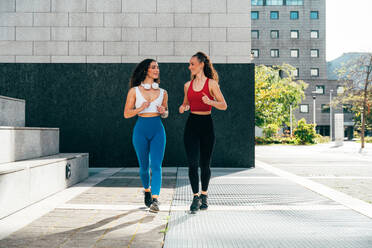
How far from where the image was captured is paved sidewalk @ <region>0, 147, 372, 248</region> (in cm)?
319

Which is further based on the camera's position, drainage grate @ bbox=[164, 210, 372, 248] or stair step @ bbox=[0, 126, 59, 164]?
stair step @ bbox=[0, 126, 59, 164]

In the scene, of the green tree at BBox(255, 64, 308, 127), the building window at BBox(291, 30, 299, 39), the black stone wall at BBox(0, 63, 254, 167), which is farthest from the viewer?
the building window at BBox(291, 30, 299, 39)

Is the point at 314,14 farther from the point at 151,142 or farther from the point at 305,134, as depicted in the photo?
the point at 151,142

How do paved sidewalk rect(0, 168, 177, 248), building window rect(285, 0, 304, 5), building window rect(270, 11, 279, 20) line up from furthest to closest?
building window rect(270, 11, 279, 20) → building window rect(285, 0, 304, 5) → paved sidewalk rect(0, 168, 177, 248)

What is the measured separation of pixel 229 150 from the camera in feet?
30.7

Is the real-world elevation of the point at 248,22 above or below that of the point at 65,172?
above

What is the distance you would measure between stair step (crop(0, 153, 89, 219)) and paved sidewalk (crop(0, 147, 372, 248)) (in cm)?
Result: 15

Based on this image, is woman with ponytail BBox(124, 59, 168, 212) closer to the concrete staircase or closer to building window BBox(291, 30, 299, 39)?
the concrete staircase

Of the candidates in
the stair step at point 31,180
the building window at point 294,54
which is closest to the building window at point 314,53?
the building window at point 294,54

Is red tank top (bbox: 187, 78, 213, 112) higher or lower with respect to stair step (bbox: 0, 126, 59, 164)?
higher

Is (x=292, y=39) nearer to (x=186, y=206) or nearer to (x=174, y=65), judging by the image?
(x=174, y=65)

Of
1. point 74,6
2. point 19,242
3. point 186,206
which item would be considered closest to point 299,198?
point 186,206

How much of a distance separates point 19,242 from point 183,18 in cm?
774

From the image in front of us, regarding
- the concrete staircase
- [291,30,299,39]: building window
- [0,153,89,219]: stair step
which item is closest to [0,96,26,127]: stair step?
the concrete staircase
